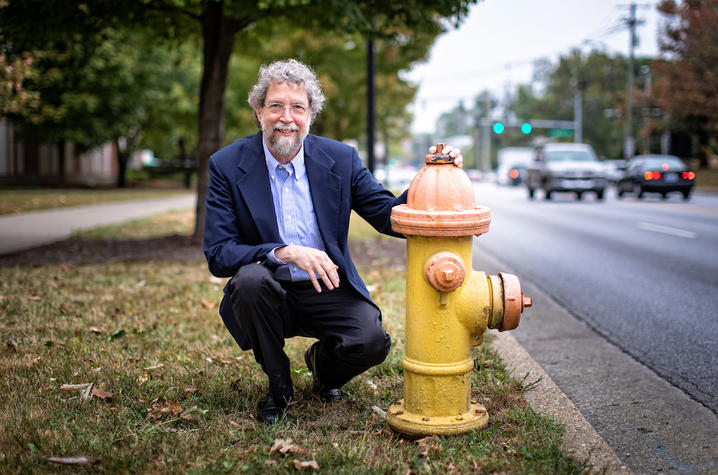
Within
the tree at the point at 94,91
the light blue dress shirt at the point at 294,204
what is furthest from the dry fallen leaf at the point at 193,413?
the tree at the point at 94,91

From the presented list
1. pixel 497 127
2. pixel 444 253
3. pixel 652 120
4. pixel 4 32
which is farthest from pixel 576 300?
pixel 652 120

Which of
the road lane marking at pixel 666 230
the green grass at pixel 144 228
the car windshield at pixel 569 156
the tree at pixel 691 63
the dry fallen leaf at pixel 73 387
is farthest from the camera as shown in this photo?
the tree at pixel 691 63

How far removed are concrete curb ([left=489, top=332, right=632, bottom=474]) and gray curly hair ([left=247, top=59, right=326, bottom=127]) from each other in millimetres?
1851

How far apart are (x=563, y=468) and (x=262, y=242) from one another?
5.29ft

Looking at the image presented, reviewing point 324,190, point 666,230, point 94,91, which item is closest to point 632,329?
point 324,190

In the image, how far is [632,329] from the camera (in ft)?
19.0

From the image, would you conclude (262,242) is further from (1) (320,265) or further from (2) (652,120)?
(2) (652,120)

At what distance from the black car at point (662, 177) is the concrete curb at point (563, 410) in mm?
20368

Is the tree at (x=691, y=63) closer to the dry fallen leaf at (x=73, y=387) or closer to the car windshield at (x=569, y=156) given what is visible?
the car windshield at (x=569, y=156)

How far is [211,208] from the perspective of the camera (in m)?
3.43

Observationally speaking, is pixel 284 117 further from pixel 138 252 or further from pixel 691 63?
pixel 691 63

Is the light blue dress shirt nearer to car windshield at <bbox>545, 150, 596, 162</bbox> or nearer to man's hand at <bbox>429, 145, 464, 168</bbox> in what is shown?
man's hand at <bbox>429, 145, 464, 168</bbox>

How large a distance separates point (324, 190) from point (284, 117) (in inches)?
15.3

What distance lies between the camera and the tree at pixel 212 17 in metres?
8.84
